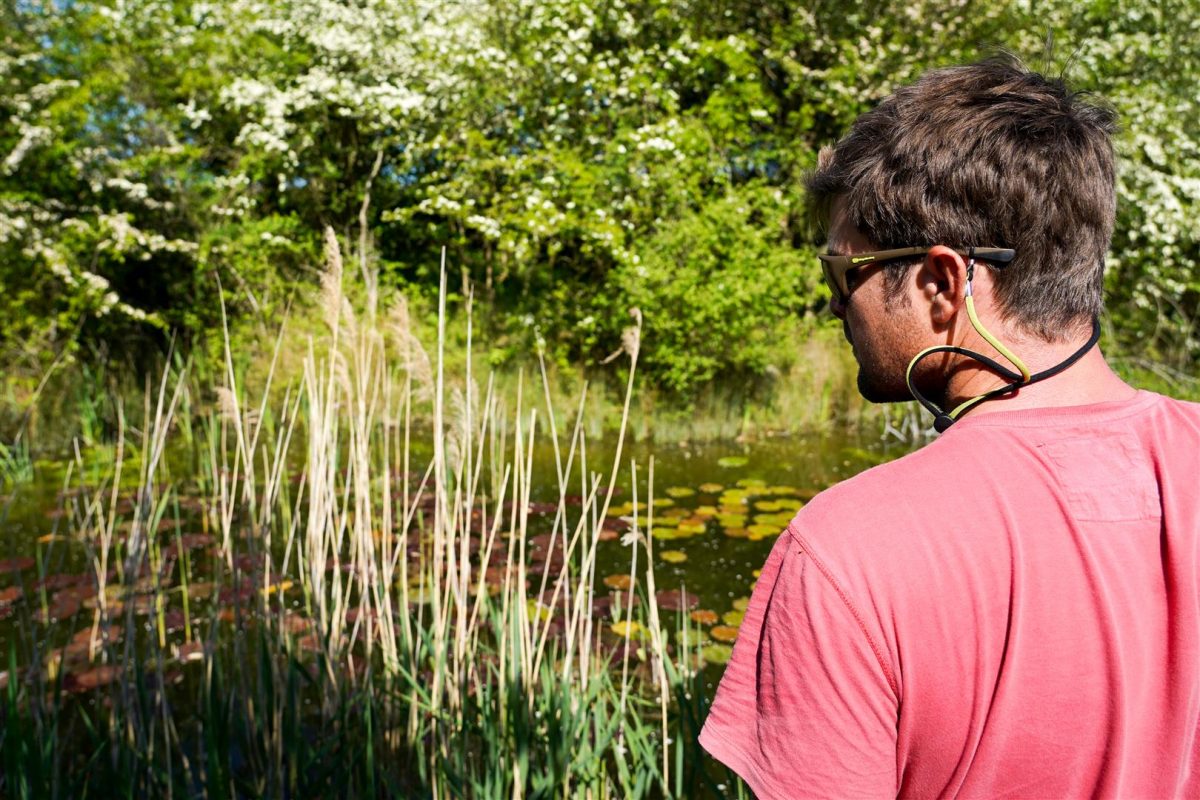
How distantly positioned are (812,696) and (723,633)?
290 centimetres

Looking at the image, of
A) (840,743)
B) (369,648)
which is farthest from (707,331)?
(840,743)

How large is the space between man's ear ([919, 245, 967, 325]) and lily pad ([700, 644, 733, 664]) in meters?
2.69

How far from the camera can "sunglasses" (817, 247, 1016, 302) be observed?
938 mm

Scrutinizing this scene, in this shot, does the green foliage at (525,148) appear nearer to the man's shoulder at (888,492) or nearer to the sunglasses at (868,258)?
the sunglasses at (868,258)

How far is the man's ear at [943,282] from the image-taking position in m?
0.95

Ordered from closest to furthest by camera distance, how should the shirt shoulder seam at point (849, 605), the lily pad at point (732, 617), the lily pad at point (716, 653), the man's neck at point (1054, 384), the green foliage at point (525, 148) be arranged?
the shirt shoulder seam at point (849, 605), the man's neck at point (1054, 384), the lily pad at point (716, 653), the lily pad at point (732, 617), the green foliage at point (525, 148)

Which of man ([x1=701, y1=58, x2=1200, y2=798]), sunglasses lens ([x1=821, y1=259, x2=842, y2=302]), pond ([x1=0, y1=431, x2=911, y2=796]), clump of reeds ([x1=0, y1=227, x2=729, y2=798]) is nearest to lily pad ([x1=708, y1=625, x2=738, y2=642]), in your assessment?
pond ([x1=0, y1=431, x2=911, y2=796])

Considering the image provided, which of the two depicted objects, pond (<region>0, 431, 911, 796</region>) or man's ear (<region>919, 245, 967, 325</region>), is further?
pond (<region>0, 431, 911, 796</region>)

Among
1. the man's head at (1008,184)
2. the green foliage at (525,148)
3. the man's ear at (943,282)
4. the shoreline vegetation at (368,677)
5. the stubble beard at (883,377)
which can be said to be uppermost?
the green foliage at (525,148)

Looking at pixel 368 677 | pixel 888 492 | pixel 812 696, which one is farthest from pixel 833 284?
pixel 368 677

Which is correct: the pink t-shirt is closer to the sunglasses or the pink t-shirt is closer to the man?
the man

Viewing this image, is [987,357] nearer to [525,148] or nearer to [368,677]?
[368,677]

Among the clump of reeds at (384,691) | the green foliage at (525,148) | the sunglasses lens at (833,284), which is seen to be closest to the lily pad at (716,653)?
the clump of reeds at (384,691)

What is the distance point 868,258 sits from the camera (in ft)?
3.32
